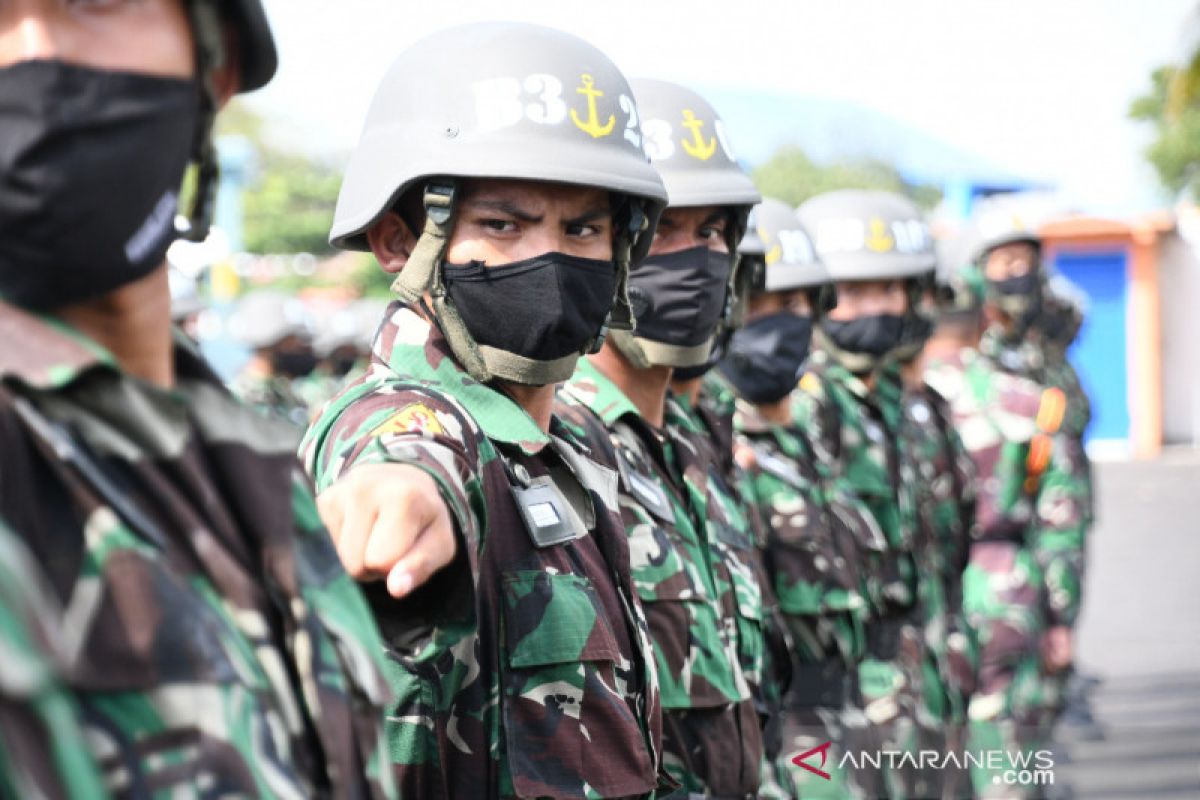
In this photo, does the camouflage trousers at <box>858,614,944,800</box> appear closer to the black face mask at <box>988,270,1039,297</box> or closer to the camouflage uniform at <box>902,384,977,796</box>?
the camouflage uniform at <box>902,384,977,796</box>

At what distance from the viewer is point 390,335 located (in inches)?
110

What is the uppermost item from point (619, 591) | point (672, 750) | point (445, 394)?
point (445, 394)

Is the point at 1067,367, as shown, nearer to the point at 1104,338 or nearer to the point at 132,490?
the point at 132,490

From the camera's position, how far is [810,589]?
15.9ft

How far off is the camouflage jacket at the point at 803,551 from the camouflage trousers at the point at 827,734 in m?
0.10

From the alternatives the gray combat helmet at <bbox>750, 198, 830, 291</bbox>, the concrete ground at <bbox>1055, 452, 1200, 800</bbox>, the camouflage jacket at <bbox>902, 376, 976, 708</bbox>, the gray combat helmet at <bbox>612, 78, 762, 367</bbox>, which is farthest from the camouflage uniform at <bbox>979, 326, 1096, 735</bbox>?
the gray combat helmet at <bbox>612, 78, 762, 367</bbox>

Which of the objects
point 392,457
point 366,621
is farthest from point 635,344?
point 366,621

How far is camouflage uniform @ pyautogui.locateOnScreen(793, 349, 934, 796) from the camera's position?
582 cm

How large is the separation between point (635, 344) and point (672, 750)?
0.93m

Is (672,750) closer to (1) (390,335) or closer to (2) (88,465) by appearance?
(1) (390,335)

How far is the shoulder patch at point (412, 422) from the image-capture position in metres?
2.30

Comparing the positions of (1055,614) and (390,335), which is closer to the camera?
(390,335)

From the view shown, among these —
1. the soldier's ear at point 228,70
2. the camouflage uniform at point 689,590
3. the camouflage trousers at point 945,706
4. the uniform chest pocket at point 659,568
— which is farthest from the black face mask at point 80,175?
the camouflage trousers at point 945,706

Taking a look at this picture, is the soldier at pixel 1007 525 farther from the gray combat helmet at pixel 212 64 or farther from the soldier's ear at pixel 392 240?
the gray combat helmet at pixel 212 64
